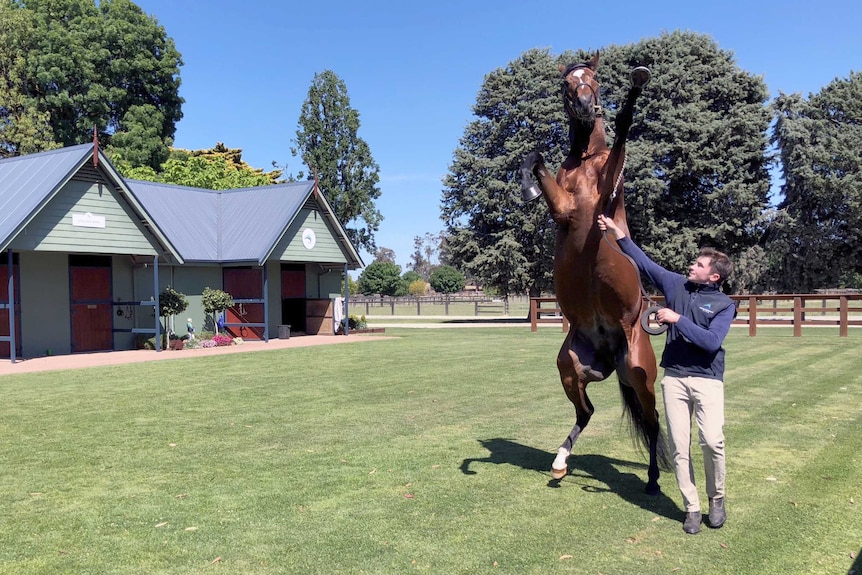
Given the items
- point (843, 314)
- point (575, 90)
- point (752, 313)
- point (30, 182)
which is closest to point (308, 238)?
point (30, 182)

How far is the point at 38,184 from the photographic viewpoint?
17.0 meters

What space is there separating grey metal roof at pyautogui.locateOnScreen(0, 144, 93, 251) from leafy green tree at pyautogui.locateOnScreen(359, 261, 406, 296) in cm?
5641

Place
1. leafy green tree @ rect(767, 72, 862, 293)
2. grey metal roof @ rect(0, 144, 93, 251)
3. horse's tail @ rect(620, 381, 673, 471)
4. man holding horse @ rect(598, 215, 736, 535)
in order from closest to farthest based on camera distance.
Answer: man holding horse @ rect(598, 215, 736, 535) → horse's tail @ rect(620, 381, 673, 471) → grey metal roof @ rect(0, 144, 93, 251) → leafy green tree @ rect(767, 72, 862, 293)

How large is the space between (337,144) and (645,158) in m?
19.8

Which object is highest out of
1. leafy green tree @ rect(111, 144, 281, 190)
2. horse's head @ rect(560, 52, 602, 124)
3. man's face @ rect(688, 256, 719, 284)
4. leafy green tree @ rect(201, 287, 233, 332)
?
leafy green tree @ rect(111, 144, 281, 190)

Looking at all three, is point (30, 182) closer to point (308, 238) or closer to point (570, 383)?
point (308, 238)

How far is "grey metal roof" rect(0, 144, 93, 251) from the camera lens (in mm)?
15820

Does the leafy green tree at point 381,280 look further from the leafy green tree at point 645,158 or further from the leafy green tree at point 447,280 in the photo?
the leafy green tree at point 645,158

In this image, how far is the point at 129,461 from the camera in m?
6.78

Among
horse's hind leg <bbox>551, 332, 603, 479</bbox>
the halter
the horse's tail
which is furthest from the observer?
the horse's tail

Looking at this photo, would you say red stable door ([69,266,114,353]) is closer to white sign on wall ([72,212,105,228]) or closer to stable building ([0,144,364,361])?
stable building ([0,144,364,361])

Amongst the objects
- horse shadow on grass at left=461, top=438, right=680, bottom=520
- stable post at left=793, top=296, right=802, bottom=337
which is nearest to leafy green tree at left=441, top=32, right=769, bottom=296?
stable post at left=793, top=296, right=802, bottom=337

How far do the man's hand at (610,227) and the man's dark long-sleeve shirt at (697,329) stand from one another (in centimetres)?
54

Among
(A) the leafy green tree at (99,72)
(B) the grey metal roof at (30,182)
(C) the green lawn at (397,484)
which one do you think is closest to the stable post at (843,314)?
(C) the green lawn at (397,484)
